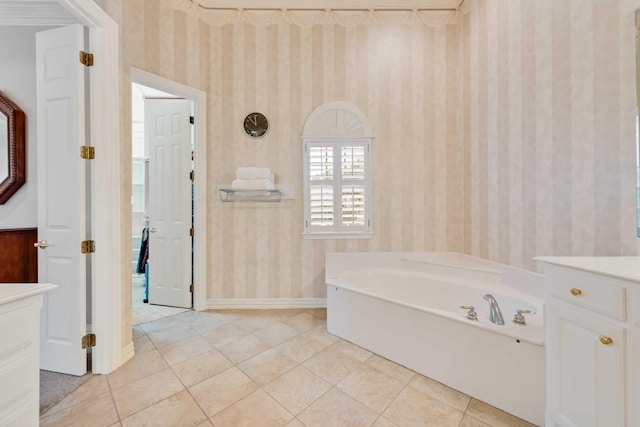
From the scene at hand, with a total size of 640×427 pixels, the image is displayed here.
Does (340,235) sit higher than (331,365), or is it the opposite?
(340,235)

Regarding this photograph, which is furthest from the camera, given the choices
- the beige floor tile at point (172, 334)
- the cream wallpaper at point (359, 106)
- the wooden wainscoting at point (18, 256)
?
the cream wallpaper at point (359, 106)

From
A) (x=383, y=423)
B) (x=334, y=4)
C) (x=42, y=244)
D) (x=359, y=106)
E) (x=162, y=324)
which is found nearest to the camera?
(x=383, y=423)

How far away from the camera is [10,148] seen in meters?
2.05

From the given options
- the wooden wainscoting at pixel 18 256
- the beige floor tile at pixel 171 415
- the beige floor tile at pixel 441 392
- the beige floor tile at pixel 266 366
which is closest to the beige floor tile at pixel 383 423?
the beige floor tile at pixel 441 392

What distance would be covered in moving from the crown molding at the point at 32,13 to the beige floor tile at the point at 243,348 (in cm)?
299

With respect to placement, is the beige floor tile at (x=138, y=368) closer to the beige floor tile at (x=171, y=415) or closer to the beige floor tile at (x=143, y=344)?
the beige floor tile at (x=143, y=344)

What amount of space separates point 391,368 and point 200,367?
1.39 m

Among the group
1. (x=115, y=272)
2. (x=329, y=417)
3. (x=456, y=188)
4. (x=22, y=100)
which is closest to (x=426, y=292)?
(x=456, y=188)

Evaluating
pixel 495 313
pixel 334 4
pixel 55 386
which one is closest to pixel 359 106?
pixel 334 4

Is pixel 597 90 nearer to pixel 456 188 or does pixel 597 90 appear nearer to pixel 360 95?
pixel 456 188

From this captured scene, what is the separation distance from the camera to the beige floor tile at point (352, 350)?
2.01m

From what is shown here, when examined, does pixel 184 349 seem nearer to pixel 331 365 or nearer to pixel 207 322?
pixel 207 322

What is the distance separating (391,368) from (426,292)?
0.93 m

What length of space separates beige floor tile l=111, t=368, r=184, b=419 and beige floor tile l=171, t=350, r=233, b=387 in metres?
0.05
